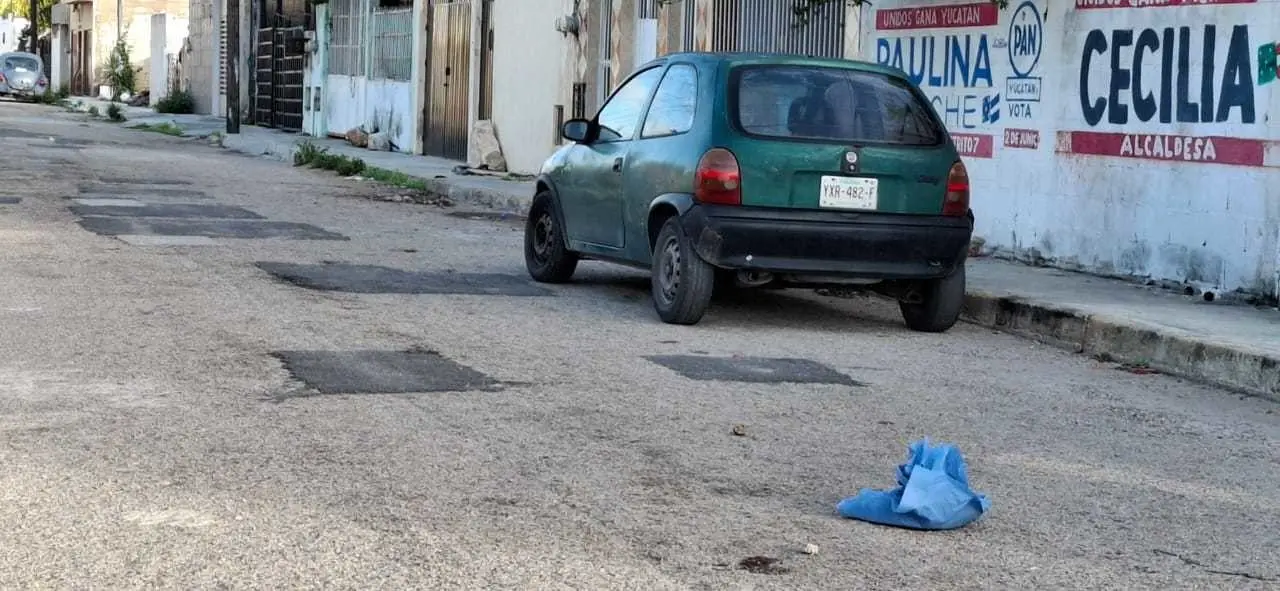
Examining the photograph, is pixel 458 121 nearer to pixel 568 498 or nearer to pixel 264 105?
pixel 264 105

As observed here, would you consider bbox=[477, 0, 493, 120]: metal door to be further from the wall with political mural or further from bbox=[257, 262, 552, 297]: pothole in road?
bbox=[257, 262, 552, 297]: pothole in road

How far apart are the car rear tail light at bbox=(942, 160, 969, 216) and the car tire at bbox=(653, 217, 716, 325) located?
52.3 inches

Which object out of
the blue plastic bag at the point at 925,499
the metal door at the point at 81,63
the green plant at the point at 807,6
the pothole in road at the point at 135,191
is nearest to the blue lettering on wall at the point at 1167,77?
the green plant at the point at 807,6

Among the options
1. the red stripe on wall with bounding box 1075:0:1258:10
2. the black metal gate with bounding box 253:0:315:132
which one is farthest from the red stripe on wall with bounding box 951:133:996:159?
the black metal gate with bounding box 253:0:315:132

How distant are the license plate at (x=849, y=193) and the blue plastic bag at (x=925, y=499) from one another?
4.13 m

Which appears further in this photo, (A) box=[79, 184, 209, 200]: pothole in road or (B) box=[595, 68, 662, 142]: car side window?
(A) box=[79, 184, 209, 200]: pothole in road

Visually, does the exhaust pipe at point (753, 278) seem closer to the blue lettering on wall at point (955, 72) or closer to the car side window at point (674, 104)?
the car side window at point (674, 104)

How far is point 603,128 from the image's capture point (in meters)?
10.9

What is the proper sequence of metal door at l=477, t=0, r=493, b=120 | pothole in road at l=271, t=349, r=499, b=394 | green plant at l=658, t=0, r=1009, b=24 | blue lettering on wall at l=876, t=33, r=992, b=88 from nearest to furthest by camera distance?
pothole in road at l=271, t=349, r=499, b=394 < blue lettering on wall at l=876, t=33, r=992, b=88 < green plant at l=658, t=0, r=1009, b=24 < metal door at l=477, t=0, r=493, b=120

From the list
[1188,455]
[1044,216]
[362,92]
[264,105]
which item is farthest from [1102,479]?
[264,105]

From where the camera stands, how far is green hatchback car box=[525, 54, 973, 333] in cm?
932

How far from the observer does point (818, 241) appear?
9.33 m

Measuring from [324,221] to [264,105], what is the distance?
80.1 feet

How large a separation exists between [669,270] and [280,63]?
96.2 feet
